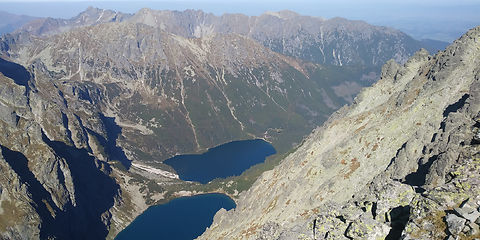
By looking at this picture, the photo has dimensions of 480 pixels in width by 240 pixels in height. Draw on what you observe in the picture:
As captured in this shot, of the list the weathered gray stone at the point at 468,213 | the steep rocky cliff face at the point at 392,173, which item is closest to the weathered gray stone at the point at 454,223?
the steep rocky cliff face at the point at 392,173

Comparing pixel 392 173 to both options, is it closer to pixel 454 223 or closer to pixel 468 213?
pixel 468 213

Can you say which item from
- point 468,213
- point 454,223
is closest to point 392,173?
point 468,213

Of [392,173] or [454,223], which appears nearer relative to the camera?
[454,223]

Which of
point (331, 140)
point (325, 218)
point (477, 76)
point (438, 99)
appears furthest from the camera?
point (331, 140)

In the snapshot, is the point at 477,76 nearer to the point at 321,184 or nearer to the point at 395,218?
the point at 321,184

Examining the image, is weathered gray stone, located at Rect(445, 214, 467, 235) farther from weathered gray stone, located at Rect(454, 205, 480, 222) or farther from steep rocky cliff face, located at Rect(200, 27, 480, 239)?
weathered gray stone, located at Rect(454, 205, 480, 222)

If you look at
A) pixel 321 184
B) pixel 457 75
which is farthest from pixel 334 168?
pixel 457 75

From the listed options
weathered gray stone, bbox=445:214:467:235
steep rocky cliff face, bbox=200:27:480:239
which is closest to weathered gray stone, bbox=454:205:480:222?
steep rocky cliff face, bbox=200:27:480:239

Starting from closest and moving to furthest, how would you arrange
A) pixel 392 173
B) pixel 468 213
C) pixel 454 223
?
pixel 454 223
pixel 468 213
pixel 392 173
